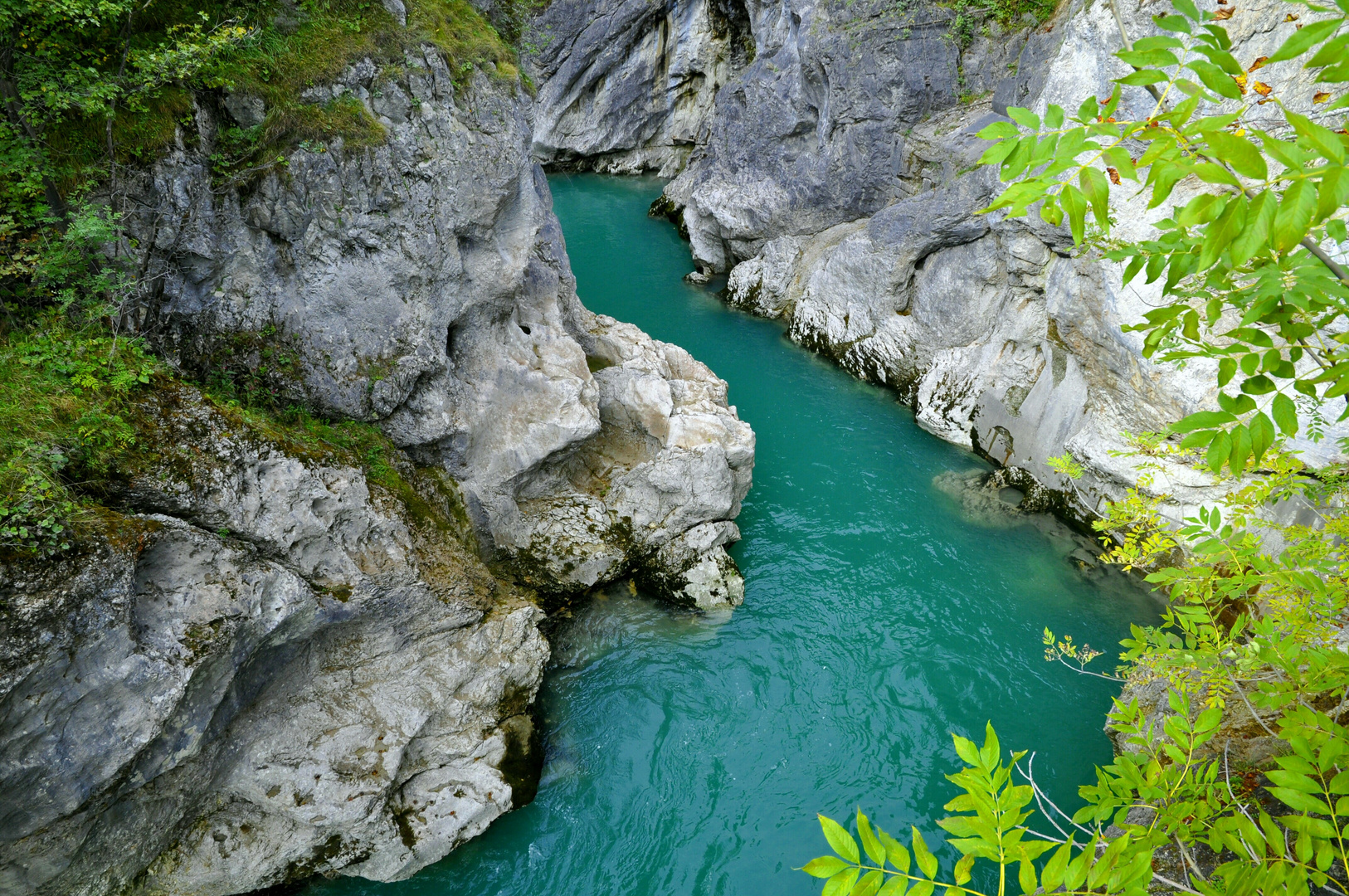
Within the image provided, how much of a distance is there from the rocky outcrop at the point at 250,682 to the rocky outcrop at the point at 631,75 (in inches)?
1081

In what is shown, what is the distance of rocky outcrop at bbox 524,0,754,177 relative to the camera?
3142 centimetres

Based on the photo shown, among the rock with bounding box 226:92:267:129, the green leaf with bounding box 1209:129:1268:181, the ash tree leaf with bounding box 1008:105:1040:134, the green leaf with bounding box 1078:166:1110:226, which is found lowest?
the rock with bounding box 226:92:267:129

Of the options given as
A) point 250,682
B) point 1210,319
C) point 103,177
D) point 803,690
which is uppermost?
point 1210,319

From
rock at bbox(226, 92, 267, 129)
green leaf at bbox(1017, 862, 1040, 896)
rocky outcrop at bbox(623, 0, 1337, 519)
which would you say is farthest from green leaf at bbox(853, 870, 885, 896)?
rocky outcrop at bbox(623, 0, 1337, 519)

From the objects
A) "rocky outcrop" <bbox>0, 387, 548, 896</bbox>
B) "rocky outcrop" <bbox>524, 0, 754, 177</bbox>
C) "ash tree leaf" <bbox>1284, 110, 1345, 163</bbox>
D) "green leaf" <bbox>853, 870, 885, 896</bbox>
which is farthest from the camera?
"rocky outcrop" <bbox>524, 0, 754, 177</bbox>

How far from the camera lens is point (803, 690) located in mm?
10367

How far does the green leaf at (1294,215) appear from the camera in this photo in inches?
70.1

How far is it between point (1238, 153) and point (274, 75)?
34.4 ft

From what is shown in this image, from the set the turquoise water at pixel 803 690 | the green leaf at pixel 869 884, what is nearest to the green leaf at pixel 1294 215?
the green leaf at pixel 869 884

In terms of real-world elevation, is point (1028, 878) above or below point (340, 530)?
above

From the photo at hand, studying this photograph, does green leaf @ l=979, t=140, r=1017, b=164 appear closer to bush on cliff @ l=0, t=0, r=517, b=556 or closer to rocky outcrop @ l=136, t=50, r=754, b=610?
bush on cliff @ l=0, t=0, r=517, b=556

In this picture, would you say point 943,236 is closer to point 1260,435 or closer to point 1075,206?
point 1260,435

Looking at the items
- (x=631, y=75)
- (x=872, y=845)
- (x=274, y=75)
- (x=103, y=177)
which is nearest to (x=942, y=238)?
(x=274, y=75)

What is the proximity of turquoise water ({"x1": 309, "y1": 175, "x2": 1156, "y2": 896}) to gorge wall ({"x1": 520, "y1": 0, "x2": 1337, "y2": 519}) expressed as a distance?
1.81 metres
